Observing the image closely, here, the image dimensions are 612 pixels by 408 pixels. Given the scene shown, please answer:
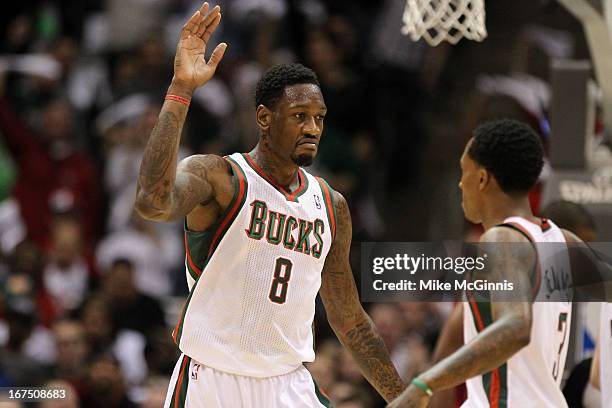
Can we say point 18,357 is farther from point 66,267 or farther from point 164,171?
point 164,171

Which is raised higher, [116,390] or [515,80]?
[515,80]

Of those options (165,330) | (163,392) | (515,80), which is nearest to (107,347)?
(165,330)

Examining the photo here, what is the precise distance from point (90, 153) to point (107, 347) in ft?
10.7

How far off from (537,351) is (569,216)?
1.68 metres

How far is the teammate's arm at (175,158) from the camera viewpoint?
5113 millimetres

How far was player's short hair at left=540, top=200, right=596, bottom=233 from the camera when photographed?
6816 mm

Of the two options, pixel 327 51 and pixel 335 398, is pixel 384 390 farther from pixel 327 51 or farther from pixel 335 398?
pixel 327 51

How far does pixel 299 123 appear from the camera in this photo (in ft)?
19.0

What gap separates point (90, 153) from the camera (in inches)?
501

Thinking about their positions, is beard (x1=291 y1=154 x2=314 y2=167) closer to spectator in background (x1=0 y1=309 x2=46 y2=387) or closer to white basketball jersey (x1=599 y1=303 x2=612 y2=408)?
white basketball jersey (x1=599 y1=303 x2=612 y2=408)

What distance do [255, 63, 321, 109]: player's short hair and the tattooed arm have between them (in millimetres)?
643

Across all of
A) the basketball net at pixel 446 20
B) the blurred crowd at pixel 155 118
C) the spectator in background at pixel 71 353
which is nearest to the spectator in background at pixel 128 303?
the blurred crowd at pixel 155 118

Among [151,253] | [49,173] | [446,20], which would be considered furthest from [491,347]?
[49,173]

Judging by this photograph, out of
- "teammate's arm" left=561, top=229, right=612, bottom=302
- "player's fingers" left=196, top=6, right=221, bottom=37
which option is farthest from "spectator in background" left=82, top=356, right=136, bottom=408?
"player's fingers" left=196, top=6, right=221, bottom=37
